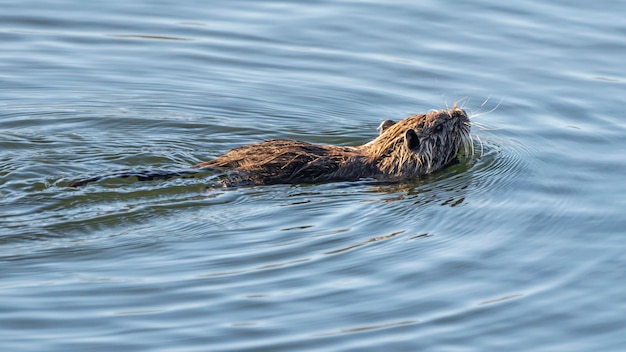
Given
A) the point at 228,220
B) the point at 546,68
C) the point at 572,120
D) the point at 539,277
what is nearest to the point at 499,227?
the point at 539,277

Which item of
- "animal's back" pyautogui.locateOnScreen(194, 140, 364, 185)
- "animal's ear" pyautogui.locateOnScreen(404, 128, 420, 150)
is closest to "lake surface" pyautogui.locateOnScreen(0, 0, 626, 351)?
"animal's back" pyautogui.locateOnScreen(194, 140, 364, 185)

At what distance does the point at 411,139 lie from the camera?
9961mm

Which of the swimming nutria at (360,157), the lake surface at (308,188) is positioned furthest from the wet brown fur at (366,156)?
the lake surface at (308,188)

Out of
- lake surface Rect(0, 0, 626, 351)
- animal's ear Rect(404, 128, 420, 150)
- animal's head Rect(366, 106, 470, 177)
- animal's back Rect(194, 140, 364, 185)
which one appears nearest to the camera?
lake surface Rect(0, 0, 626, 351)

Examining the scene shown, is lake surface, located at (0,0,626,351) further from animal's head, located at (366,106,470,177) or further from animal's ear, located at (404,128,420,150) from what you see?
animal's ear, located at (404,128,420,150)

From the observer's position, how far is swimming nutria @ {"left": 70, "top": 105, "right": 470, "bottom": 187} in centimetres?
966

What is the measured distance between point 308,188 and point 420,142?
1.10 m

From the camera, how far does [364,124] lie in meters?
11.6

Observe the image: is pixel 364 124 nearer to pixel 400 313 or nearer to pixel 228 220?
pixel 228 220

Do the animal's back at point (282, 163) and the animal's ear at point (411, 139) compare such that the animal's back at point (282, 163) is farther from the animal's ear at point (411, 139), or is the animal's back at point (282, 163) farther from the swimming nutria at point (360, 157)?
the animal's ear at point (411, 139)

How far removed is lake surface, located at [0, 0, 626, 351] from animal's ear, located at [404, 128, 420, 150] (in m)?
0.37

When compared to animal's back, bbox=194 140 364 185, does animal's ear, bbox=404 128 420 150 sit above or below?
above

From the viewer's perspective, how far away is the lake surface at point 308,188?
754 cm

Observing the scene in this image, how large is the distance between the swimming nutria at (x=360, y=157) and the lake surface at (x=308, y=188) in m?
0.13
